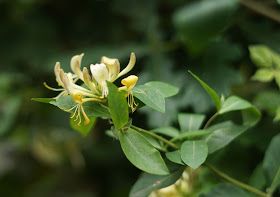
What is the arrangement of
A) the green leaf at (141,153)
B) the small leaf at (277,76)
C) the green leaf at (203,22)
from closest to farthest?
1. the green leaf at (141,153)
2. the small leaf at (277,76)
3. the green leaf at (203,22)

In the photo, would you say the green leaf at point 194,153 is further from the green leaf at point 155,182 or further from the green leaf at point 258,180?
the green leaf at point 258,180

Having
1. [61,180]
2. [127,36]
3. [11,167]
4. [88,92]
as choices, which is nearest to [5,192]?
[11,167]

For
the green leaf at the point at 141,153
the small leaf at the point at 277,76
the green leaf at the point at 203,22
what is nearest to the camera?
the green leaf at the point at 141,153

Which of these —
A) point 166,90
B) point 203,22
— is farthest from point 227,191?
point 203,22

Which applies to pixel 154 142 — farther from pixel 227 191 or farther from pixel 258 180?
pixel 258 180

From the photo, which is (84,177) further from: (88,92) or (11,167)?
(88,92)

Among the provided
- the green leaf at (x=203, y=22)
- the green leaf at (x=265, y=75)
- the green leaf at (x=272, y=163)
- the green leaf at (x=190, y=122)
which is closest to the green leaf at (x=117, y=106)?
the green leaf at (x=190, y=122)

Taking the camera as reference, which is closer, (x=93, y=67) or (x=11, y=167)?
(x=93, y=67)
